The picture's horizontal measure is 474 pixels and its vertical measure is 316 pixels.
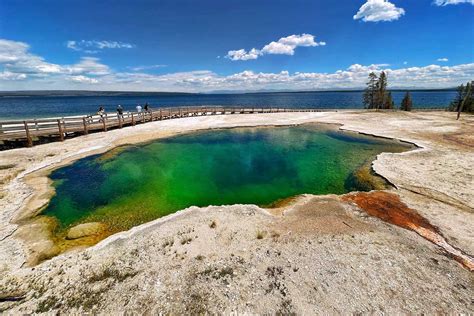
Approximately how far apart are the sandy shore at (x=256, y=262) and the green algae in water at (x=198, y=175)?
6.22 feet

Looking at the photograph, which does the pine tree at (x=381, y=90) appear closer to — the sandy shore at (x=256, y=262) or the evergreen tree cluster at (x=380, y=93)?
the evergreen tree cluster at (x=380, y=93)

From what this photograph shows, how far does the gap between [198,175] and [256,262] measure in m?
10.4

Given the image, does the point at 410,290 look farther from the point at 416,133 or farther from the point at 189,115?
the point at 189,115

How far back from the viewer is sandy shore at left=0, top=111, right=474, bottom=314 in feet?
19.2

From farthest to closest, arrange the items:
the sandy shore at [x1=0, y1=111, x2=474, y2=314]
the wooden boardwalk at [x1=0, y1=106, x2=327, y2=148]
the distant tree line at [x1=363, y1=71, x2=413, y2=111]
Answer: the distant tree line at [x1=363, y1=71, x2=413, y2=111] < the wooden boardwalk at [x1=0, y1=106, x2=327, y2=148] < the sandy shore at [x1=0, y1=111, x2=474, y2=314]

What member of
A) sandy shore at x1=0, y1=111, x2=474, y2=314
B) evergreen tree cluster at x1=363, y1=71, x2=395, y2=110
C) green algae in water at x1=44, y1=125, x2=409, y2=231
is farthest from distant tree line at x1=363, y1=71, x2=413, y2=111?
sandy shore at x1=0, y1=111, x2=474, y2=314

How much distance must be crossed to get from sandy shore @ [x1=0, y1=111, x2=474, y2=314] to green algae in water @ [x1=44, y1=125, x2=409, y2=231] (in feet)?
6.22

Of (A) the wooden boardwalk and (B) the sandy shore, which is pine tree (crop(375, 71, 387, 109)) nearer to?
(A) the wooden boardwalk

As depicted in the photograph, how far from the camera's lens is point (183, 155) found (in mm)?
21719

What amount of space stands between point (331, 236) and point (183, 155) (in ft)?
53.2

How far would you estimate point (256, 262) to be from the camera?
23.7 ft

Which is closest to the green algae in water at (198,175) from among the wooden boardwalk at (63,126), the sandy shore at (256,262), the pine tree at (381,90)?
the sandy shore at (256,262)

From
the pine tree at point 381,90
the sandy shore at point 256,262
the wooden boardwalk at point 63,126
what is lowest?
the sandy shore at point 256,262

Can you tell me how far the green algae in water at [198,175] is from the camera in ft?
39.4
